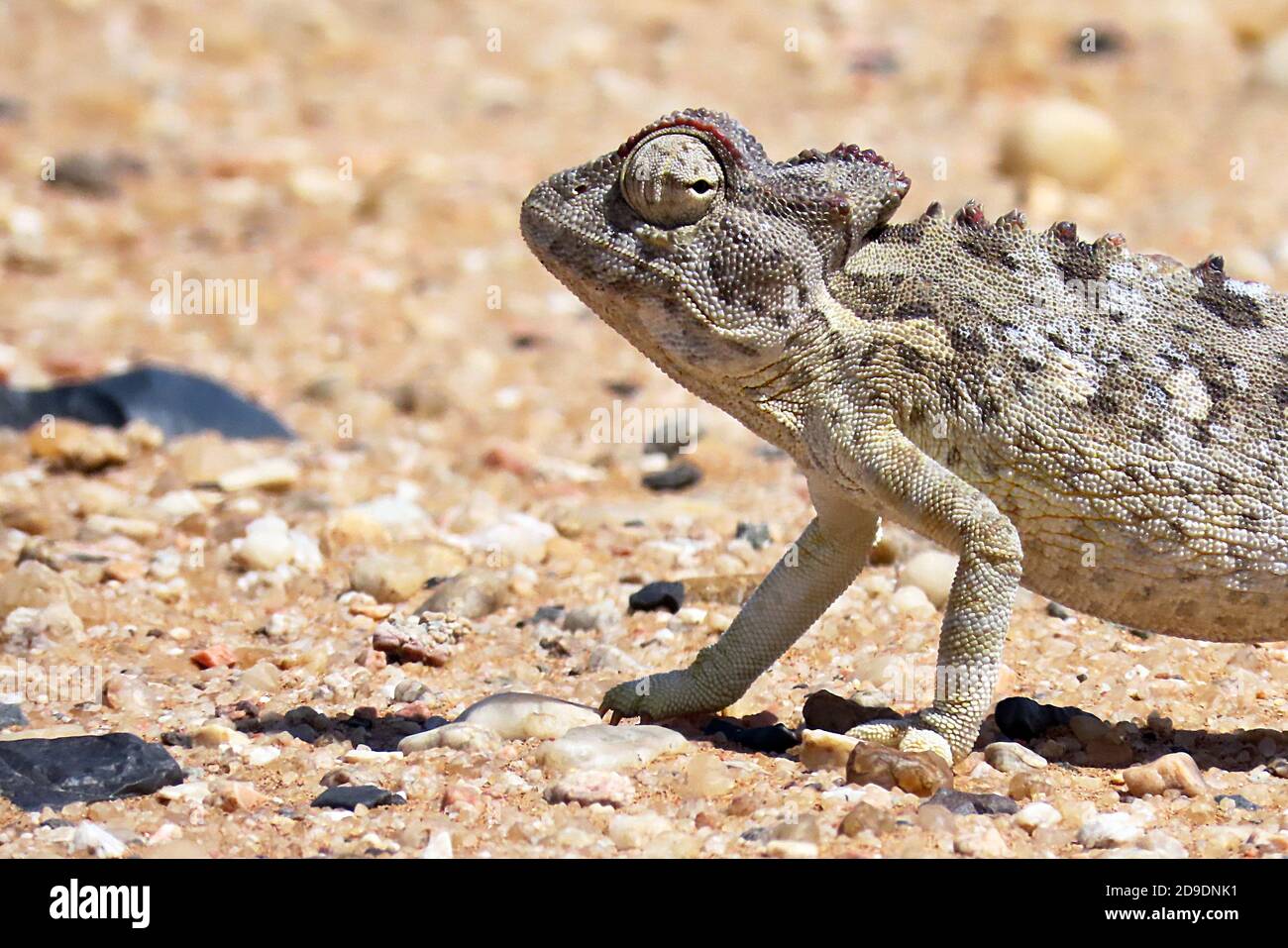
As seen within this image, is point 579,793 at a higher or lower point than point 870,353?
lower

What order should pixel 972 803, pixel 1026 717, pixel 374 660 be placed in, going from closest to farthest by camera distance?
1. pixel 972 803
2. pixel 1026 717
3. pixel 374 660

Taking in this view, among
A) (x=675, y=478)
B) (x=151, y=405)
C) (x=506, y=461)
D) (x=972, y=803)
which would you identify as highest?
(x=151, y=405)

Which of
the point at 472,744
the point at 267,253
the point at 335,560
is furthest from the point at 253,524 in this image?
the point at 267,253

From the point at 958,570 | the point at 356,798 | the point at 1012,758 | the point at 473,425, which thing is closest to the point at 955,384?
the point at 958,570

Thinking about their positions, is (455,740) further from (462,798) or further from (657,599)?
(657,599)

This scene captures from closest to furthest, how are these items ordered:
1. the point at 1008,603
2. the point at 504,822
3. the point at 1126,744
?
the point at 504,822 < the point at 1008,603 < the point at 1126,744

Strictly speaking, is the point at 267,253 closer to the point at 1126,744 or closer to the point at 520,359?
the point at 520,359

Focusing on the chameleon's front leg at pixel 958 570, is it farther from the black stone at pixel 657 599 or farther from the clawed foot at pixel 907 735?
the black stone at pixel 657 599
